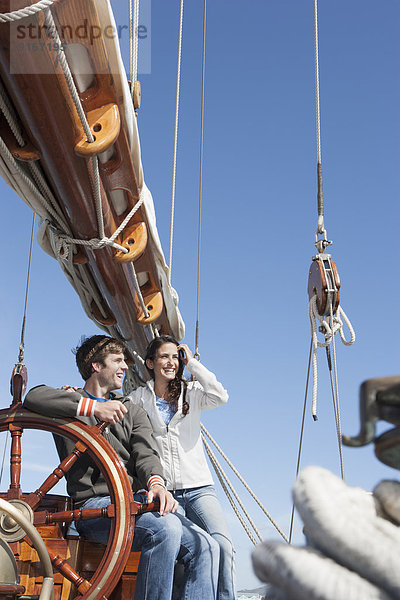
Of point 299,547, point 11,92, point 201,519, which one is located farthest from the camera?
point 201,519

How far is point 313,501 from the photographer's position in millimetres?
436

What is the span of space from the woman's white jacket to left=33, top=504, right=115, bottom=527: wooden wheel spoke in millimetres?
470

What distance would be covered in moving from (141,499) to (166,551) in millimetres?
329

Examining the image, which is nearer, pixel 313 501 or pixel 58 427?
pixel 313 501

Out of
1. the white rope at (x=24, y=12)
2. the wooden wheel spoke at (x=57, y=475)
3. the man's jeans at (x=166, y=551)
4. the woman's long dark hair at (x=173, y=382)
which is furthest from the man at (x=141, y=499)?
the white rope at (x=24, y=12)

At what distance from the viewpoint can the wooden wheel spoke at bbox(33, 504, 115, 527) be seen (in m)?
1.85

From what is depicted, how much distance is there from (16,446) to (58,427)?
150mm

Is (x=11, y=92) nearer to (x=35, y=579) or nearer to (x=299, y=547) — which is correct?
(x=35, y=579)

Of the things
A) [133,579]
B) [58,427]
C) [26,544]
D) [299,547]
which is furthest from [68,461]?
[299,547]

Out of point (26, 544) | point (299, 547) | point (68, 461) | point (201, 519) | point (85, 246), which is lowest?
point (201, 519)

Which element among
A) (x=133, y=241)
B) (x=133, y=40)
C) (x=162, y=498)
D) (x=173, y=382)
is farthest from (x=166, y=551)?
(x=133, y=40)

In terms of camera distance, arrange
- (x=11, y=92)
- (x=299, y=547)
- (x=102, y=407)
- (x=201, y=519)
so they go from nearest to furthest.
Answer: (x=299, y=547) → (x=11, y=92) → (x=102, y=407) → (x=201, y=519)

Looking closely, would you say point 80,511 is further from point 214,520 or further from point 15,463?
point 214,520

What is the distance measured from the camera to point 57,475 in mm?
1938
